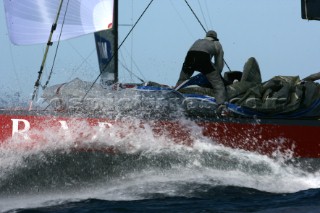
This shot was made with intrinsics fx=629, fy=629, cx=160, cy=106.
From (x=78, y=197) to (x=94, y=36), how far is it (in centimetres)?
643

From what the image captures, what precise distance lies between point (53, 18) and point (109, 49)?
1.60m

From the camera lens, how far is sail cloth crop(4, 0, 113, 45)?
10.5 metres

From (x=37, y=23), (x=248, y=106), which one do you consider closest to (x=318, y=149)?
(x=248, y=106)

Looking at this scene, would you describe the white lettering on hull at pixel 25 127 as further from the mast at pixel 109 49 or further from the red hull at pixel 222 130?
the mast at pixel 109 49

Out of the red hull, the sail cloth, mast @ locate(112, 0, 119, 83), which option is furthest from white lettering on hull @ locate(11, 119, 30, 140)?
mast @ locate(112, 0, 119, 83)

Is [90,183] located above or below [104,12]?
below

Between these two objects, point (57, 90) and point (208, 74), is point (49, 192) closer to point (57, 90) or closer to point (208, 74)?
point (57, 90)

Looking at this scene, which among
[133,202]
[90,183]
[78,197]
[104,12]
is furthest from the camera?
[104,12]

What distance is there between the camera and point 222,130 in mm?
7855

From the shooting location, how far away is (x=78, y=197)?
22.3 ft

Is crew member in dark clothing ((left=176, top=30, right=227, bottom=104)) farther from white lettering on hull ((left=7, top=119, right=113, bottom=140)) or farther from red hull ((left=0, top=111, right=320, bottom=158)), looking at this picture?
white lettering on hull ((left=7, top=119, right=113, bottom=140))

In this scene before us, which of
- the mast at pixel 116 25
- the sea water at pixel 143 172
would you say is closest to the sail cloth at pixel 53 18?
the mast at pixel 116 25

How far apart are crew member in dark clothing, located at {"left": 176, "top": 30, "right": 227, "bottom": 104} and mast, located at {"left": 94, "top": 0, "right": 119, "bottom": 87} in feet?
7.69

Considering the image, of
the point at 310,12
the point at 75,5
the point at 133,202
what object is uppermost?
the point at 75,5
